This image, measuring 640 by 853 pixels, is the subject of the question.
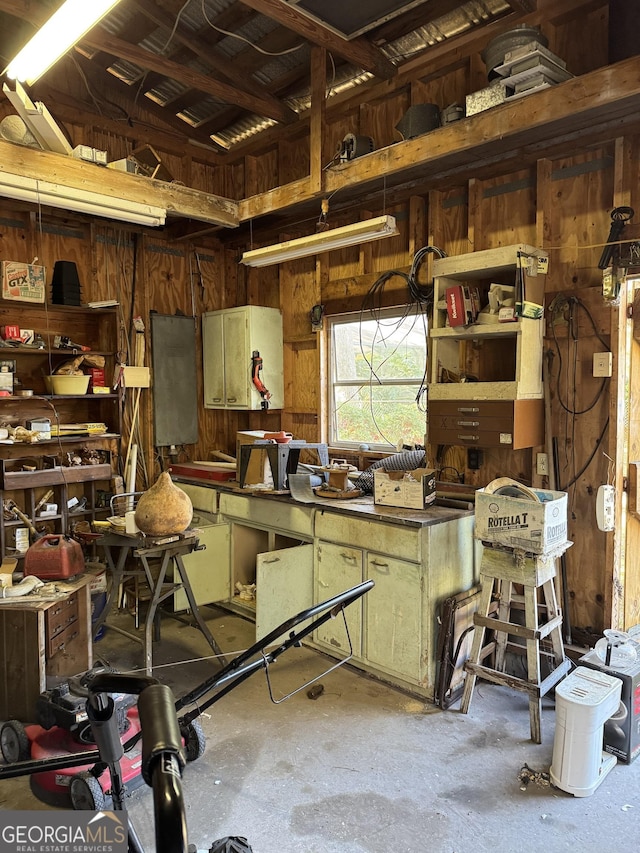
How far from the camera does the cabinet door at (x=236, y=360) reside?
471cm

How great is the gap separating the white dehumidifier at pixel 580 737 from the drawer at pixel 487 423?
1.23 m

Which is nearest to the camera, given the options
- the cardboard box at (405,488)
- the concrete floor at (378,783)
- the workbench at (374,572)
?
the concrete floor at (378,783)

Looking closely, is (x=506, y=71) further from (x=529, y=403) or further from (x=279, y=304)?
(x=279, y=304)

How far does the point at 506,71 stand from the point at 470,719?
3177mm

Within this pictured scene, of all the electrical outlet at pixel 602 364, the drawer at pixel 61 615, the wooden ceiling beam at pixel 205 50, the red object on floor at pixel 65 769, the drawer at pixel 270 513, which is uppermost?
the wooden ceiling beam at pixel 205 50

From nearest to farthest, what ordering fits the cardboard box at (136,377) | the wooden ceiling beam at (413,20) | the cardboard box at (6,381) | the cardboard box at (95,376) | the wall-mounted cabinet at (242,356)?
1. the wooden ceiling beam at (413,20)
2. the cardboard box at (6,381)
3. the cardboard box at (95,376)
4. the cardboard box at (136,377)
5. the wall-mounted cabinet at (242,356)

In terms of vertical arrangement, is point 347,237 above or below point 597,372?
above

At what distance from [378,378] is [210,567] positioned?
1.84m

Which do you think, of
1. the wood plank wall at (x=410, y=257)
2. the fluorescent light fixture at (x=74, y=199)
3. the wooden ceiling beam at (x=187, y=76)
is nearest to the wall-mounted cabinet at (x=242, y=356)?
the wood plank wall at (x=410, y=257)

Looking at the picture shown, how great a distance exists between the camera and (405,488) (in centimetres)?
326

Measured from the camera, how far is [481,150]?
3115mm

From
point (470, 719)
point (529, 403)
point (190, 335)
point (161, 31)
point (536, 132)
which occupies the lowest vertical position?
point (470, 719)

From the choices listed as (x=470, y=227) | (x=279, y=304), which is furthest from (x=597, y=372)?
(x=279, y=304)

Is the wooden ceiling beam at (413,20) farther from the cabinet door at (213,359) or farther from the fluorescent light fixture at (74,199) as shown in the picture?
the cabinet door at (213,359)
